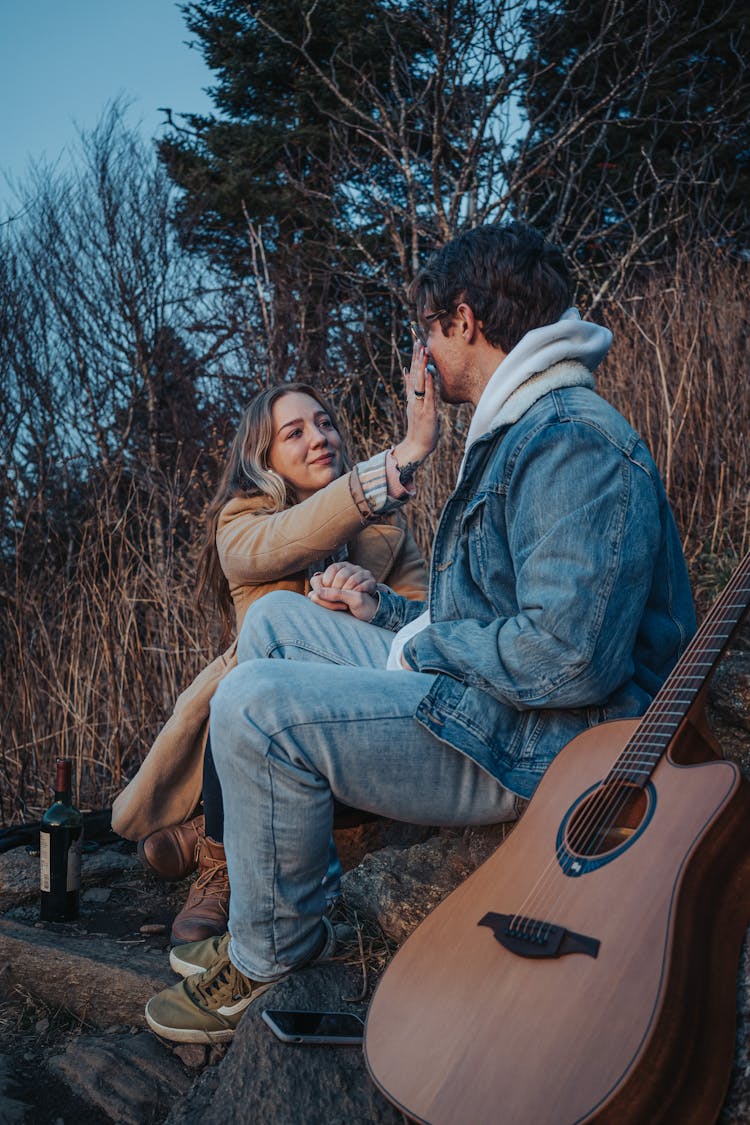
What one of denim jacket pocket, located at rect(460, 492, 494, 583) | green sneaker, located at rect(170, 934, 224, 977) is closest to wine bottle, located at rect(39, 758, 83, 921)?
green sneaker, located at rect(170, 934, 224, 977)

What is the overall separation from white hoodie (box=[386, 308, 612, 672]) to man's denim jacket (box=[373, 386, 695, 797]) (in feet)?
0.09

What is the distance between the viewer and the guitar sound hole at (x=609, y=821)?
137 centimetres

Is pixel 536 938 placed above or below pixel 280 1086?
above

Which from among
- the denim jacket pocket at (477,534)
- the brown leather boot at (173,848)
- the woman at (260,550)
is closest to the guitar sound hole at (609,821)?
the denim jacket pocket at (477,534)

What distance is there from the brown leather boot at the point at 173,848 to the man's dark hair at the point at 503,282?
1778 mm

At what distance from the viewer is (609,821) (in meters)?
1.37

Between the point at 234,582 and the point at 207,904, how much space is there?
980 millimetres

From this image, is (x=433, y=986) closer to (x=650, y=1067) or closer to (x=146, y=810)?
(x=650, y=1067)

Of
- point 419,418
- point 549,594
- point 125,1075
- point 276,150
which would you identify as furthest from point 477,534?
point 276,150

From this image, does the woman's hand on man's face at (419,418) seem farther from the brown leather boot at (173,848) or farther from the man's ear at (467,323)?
the brown leather boot at (173,848)

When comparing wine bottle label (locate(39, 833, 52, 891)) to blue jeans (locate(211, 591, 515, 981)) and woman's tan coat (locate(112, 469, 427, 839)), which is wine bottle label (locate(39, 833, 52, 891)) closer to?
woman's tan coat (locate(112, 469, 427, 839))

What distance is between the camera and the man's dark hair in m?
2.03

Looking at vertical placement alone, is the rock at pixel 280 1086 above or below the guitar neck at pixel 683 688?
Result: below

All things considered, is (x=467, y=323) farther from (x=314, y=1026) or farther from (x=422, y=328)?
(x=314, y=1026)
